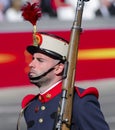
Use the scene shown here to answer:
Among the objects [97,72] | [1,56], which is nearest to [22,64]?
[1,56]

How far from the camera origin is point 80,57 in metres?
10.8

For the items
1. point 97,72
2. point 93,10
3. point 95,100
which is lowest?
point 97,72

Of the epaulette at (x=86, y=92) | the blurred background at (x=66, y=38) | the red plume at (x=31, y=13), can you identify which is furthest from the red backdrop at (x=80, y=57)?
the epaulette at (x=86, y=92)

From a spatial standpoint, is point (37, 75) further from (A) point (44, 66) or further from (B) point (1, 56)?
(B) point (1, 56)

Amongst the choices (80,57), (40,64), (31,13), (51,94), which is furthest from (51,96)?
(80,57)

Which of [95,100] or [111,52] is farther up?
[95,100]

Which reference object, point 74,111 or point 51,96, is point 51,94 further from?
point 74,111

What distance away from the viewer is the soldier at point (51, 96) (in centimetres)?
386

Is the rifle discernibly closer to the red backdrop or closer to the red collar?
the red collar

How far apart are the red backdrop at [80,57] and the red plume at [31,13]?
606 centimetres

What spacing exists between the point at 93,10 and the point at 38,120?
7.22 meters

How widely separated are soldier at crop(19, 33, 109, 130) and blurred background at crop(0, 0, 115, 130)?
5763mm

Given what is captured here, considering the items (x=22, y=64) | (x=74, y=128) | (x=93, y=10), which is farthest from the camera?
(x=93, y=10)

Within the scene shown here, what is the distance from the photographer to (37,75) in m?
3.96
